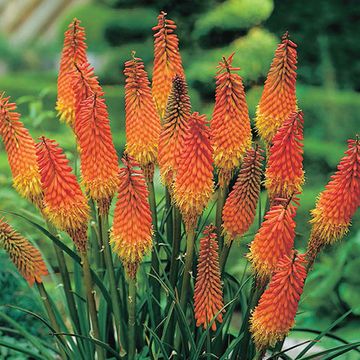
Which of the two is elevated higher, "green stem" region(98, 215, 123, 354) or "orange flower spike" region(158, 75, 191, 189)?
"orange flower spike" region(158, 75, 191, 189)

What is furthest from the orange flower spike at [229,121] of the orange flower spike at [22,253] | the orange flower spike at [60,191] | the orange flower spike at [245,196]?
the orange flower spike at [22,253]

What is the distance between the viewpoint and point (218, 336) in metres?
2.98

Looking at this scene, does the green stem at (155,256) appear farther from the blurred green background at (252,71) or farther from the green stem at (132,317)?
the blurred green background at (252,71)

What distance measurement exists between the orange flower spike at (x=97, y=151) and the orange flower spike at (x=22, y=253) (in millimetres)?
336

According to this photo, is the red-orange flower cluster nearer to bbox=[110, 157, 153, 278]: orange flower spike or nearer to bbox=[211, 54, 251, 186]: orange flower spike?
bbox=[110, 157, 153, 278]: orange flower spike

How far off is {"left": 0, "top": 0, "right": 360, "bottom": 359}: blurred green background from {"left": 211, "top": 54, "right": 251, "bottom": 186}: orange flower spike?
1.48m

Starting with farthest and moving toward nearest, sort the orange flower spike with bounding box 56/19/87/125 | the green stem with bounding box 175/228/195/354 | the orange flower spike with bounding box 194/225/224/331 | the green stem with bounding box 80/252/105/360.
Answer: the orange flower spike with bounding box 56/19/87/125 < the green stem with bounding box 80/252/105/360 < the green stem with bounding box 175/228/195/354 < the orange flower spike with bounding box 194/225/224/331

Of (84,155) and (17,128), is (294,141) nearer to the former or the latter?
(84,155)

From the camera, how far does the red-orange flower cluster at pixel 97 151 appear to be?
2639mm

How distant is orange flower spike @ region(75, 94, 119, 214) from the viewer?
264 centimetres

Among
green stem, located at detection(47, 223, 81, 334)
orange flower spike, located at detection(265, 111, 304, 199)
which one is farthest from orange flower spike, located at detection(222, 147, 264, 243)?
green stem, located at detection(47, 223, 81, 334)

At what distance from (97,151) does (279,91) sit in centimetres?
58

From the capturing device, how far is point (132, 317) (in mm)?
2863

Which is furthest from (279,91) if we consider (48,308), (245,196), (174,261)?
(48,308)
